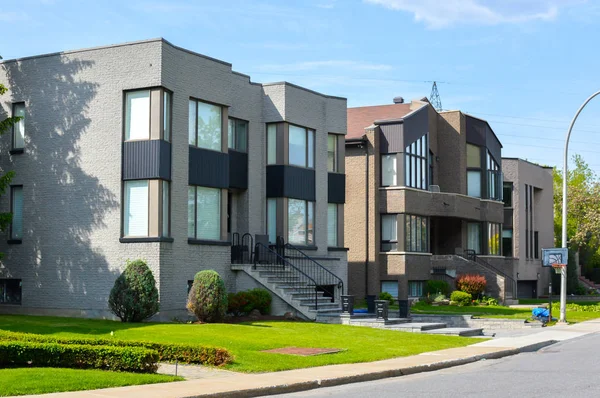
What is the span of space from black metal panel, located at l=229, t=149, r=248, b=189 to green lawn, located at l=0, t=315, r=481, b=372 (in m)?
6.96

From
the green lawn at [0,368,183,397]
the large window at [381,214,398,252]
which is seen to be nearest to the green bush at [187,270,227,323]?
the green lawn at [0,368,183,397]

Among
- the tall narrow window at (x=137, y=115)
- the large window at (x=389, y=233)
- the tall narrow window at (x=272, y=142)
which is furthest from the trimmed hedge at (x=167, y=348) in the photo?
the large window at (x=389, y=233)

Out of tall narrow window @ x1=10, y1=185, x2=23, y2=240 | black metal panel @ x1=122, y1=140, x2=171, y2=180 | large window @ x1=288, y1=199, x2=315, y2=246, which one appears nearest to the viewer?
black metal panel @ x1=122, y1=140, x2=171, y2=180

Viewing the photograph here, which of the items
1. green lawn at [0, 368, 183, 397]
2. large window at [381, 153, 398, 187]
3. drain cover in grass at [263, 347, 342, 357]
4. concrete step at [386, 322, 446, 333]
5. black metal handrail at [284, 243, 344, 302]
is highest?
large window at [381, 153, 398, 187]

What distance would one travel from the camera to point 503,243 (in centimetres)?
5644

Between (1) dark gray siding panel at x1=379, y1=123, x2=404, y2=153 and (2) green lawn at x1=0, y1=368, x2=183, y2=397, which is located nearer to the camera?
(2) green lawn at x1=0, y1=368, x2=183, y2=397

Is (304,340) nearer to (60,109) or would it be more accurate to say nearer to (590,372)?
(590,372)

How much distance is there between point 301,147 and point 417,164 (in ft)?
36.9

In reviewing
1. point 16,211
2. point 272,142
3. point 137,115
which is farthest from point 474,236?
point 16,211

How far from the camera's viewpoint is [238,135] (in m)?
31.8

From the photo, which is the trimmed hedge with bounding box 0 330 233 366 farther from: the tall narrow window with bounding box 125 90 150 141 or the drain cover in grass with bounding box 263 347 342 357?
the tall narrow window with bounding box 125 90 150 141

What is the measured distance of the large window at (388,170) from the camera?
138 ft

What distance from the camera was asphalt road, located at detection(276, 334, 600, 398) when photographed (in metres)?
14.0

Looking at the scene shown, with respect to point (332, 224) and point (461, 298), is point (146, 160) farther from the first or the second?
point (461, 298)
